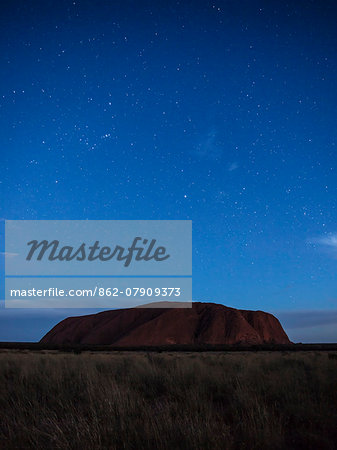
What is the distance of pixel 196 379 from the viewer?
8.02m

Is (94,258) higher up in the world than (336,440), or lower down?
higher up

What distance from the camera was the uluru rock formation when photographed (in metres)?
79.2

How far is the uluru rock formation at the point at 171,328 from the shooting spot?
260ft

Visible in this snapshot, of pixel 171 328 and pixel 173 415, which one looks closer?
pixel 173 415

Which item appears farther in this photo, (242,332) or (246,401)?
(242,332)

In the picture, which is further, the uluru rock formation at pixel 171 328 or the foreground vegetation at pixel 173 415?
the uluru rock formation at pixel 171 328

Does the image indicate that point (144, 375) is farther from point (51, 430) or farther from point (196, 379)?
point (51, 430)

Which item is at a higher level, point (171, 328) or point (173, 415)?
point (173, 415)

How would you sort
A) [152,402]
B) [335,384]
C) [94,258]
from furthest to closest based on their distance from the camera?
[94,258] < [335,384] < [152,402]

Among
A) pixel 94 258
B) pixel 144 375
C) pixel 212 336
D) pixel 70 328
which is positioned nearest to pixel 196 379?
pixel 144 375

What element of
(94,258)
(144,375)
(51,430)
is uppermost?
(94,258)

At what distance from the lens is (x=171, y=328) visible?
8338 centimetres

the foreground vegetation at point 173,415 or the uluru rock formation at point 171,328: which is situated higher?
the foreground vegetation at point 173,415

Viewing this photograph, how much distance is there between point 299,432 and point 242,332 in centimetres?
7962
